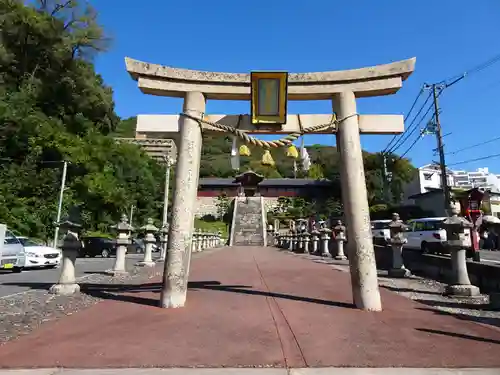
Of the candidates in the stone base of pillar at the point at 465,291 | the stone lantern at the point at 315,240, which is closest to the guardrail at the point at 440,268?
the stone base of pillar at the point at 465,291

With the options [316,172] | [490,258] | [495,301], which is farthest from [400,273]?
[316,172]

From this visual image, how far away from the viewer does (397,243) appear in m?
10.8

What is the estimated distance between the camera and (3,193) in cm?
2652

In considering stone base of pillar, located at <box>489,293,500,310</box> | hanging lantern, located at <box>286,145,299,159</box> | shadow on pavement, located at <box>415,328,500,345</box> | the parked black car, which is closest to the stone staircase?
the parked black car

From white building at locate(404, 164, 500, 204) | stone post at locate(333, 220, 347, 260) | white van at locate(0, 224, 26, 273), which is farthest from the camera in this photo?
white building at locate(404, 164, 500, 204)

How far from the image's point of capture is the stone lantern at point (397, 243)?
10.7 m

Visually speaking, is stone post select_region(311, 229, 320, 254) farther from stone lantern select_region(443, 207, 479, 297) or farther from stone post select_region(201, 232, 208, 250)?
stone lantern select_region(443, 207, 479, 297)

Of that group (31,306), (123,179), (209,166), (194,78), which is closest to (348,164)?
(194,78)

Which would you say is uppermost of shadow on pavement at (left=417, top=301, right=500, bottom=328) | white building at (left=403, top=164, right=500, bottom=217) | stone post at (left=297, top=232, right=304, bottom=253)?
white building at (left=403, top=164, right=500, bottom=217)

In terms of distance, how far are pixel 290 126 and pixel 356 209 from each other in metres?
1.91

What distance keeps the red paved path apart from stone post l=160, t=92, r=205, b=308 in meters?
0.36

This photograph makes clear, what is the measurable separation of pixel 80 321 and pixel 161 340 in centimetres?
174

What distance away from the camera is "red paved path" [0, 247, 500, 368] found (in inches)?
146

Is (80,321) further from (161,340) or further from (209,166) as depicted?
(209,166)
